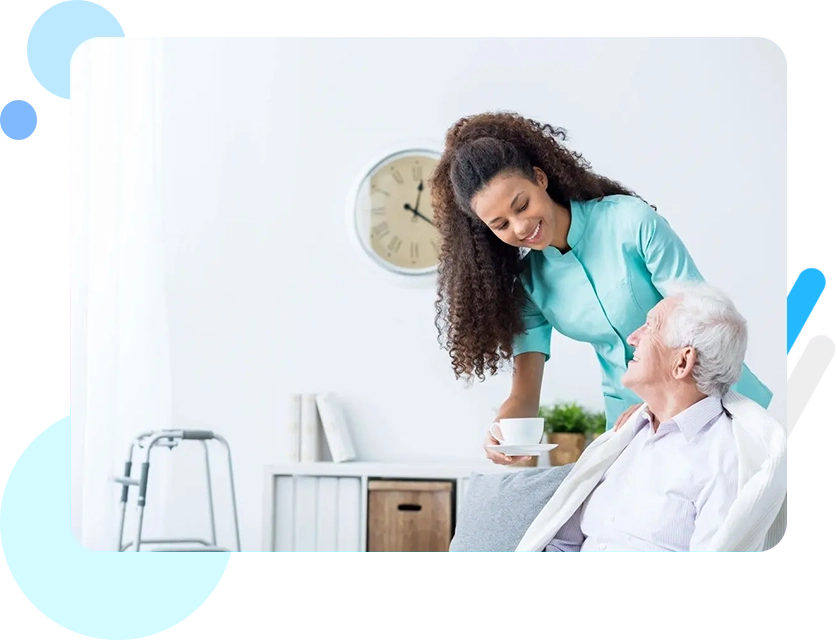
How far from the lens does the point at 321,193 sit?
2090mm

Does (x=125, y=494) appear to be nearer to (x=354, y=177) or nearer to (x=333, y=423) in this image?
(x=333, y=423)

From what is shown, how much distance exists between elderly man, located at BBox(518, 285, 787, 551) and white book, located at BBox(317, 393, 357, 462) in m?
0.42

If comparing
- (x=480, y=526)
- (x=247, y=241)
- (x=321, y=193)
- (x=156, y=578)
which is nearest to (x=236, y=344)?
(x=247, y=241)

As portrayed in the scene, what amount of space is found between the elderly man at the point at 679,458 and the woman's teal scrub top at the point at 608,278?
7 centimetres

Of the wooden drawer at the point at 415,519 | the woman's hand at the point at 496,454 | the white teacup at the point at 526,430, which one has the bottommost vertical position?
the wooden drawer at the point at 415,519

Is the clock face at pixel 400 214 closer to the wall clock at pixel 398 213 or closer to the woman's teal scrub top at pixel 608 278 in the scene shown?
the wall clock at pixel 398 213

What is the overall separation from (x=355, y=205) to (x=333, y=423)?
17.9 inches

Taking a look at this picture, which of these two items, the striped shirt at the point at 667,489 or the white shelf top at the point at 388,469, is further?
the white shelf top at the point at 388,469

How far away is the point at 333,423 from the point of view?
2033mm

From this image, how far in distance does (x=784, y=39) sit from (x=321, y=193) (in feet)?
3.33

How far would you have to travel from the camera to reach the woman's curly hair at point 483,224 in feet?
6.55

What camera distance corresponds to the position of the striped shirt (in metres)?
1.81

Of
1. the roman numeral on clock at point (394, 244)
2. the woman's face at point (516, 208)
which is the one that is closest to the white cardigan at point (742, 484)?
the woman's face at point (516, 208)

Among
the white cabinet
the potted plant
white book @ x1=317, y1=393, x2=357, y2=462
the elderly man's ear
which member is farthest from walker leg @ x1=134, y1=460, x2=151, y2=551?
the elderly man's ear
